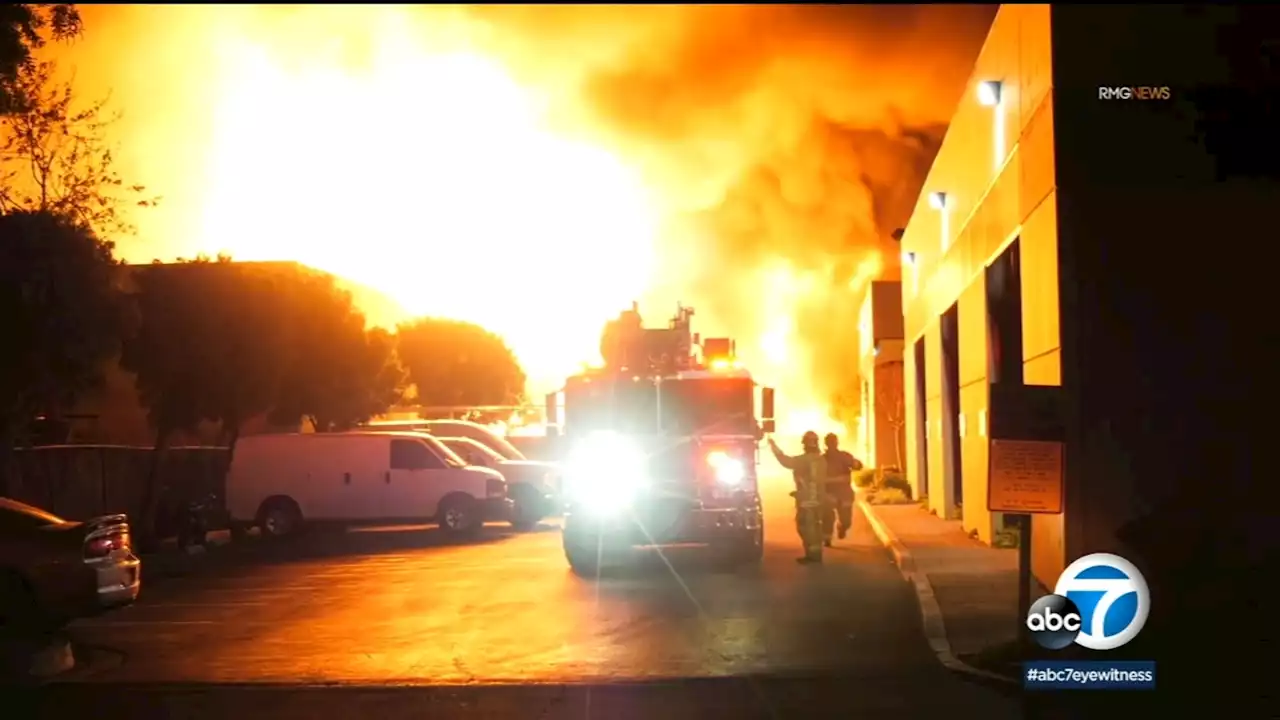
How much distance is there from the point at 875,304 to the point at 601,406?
2410cm

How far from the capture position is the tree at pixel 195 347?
74.6 ft

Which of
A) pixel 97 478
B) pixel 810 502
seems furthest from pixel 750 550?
pixel 97 478

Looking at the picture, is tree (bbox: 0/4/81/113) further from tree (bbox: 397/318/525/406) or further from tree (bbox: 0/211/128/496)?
tree (bbox: 397/318/525/406)

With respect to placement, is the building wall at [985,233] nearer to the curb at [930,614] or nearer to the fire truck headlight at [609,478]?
the curb at [930,614]

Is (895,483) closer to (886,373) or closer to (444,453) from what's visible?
(886,373)

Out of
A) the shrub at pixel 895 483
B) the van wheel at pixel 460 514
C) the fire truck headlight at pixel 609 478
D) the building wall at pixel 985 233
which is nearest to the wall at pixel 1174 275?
the building wall at pixel 985 233

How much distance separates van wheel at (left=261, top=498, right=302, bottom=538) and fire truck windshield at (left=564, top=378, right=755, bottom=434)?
7.95 m

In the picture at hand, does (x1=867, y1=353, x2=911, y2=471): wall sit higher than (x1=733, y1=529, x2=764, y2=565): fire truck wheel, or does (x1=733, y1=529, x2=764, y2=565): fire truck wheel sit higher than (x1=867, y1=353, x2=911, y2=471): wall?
(x1=867, y1=353, x2=911, y2=471): wall

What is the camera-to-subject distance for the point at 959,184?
20438 millimetres

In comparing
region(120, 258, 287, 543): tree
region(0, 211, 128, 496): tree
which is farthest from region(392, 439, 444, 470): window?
region(0, 211, 128, 496): tree

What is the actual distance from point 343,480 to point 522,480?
3266 millimetres

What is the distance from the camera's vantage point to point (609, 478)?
16.7 metres

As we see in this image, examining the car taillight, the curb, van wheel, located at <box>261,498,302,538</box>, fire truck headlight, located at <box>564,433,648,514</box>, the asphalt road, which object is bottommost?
the asphalt road

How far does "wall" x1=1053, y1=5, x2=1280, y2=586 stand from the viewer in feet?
36.4
